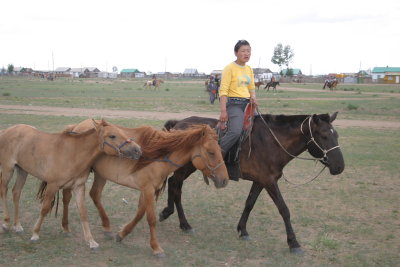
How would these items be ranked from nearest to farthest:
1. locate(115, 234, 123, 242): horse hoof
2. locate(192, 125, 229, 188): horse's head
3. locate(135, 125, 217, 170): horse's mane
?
locate(192, 125, 229, 188): horse's head → locate(135, 125, 217, 170): horse's mane → locate(115, 234, 123, 242): horse hoof

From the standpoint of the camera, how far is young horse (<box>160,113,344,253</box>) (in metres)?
5.57

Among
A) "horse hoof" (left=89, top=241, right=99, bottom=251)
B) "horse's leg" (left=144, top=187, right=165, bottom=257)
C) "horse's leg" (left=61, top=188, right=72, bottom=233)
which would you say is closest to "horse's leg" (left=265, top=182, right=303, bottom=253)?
"horse's leg" (left=144, top=187, right=165, bottom=257)

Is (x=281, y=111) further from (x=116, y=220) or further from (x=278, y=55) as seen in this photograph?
(x=278, y=55)

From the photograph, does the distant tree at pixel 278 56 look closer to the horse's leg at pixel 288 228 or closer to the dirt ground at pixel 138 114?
the dirt ground at pixel 138 114

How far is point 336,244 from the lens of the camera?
5.56 metres

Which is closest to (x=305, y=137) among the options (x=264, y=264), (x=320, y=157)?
(x=320, y=157)

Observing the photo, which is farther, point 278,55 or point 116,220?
point 278,55

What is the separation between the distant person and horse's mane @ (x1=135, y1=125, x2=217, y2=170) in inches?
28.5

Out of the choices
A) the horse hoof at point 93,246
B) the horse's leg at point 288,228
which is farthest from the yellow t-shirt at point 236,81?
the horse hoof at point 93,246

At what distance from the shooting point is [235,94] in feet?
19.4

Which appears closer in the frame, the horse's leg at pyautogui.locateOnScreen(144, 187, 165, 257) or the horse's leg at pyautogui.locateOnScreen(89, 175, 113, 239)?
the horse's leg at pyautogui.locateOnScreen(144, 187, 165, 257)

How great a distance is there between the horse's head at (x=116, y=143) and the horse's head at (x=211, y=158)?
761 millimetres

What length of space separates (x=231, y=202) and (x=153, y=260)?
2.72 metres

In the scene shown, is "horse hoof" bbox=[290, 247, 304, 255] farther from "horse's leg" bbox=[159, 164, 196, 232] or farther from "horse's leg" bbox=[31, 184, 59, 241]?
"horse's leg" bbox=[31, 184, 59, 241]
